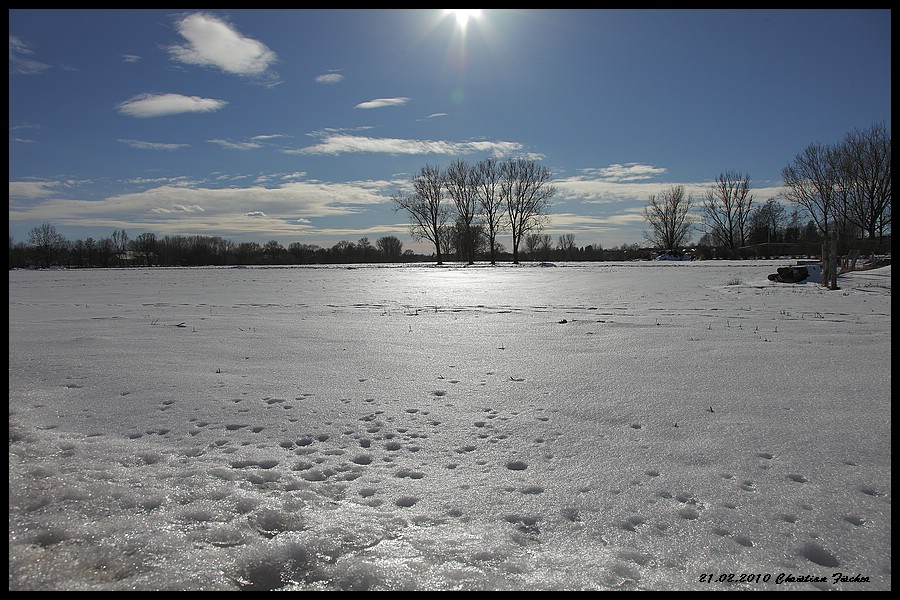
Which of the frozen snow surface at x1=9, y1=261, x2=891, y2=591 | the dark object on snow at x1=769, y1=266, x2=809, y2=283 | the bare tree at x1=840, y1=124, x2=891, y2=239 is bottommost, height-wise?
the frozen snow surface at x1=9, y1=261, x2=891, y2=591

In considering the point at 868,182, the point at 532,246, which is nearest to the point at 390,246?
the point at 532,246

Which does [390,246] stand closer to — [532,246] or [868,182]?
[532,246]

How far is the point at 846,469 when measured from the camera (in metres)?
2.43

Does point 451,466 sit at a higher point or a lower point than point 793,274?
lower

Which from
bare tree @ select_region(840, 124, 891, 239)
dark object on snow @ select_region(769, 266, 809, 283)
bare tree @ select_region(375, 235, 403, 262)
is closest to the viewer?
dark object on snow @ select_region(769, 266, 809, 283)

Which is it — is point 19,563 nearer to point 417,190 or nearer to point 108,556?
point 108,556

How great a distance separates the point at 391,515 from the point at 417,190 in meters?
49.9

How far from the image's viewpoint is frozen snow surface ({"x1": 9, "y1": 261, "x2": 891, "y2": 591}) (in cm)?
176

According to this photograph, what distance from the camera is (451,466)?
8.36ft

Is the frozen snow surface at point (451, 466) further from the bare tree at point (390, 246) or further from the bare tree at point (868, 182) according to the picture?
the bare tree at point (390, 246)

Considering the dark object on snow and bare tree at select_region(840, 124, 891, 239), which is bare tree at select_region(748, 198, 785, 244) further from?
the dark object on snow

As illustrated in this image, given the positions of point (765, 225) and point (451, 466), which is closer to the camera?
point (451, 466)

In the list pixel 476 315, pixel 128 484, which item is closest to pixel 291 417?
pixel 128 484

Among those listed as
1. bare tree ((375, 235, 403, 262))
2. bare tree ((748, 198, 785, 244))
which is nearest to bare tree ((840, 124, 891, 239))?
bare tree ((748, 198, 785, 244))
